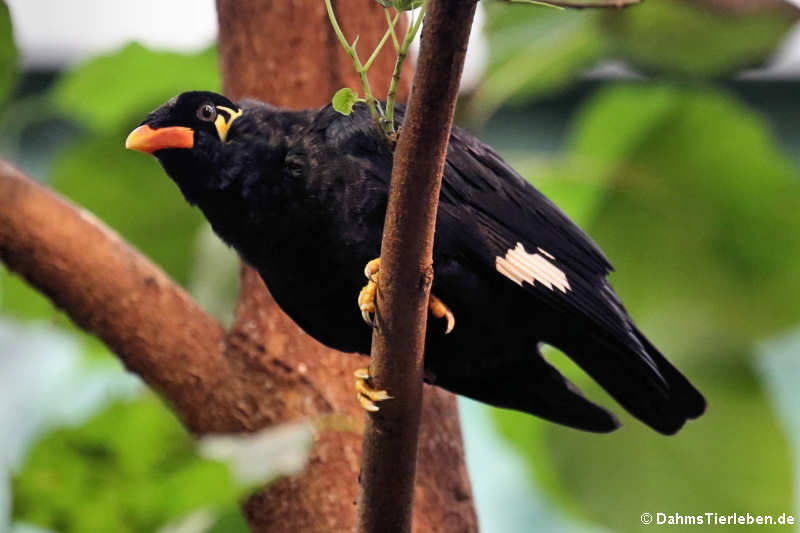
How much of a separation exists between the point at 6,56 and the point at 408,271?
0.70 meters

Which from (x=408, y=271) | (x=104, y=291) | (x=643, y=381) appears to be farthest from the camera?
(x=104, y=291)

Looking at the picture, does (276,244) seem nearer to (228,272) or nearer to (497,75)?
(228,272)

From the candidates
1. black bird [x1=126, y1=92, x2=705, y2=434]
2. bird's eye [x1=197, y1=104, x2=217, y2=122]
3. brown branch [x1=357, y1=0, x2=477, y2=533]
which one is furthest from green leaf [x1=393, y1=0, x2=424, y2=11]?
bird's eye [x1=197, y1=104, x2=217, y2=122]

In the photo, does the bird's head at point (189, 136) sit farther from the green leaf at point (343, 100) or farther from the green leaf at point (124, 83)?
the green leaf at point (124, 83)

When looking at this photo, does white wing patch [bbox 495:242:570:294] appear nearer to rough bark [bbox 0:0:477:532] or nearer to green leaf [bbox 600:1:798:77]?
rough bark [bbox 0:0:477:532]

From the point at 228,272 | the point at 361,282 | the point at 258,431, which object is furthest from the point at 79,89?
the point at 361,282

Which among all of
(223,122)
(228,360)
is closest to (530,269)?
(223,122)

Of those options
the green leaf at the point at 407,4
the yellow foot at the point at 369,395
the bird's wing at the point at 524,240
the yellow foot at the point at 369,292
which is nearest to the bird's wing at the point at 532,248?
the bird's wing at the point at 524,240

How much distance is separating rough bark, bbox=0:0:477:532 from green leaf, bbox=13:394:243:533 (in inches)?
31.1

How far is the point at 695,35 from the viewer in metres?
2.01

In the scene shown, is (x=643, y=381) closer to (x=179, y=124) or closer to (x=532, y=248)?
(x=532, y=248)

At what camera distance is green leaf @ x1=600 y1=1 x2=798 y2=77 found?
1.93m

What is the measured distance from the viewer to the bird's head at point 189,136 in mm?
1416

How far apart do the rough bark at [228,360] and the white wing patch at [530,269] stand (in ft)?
1.43
